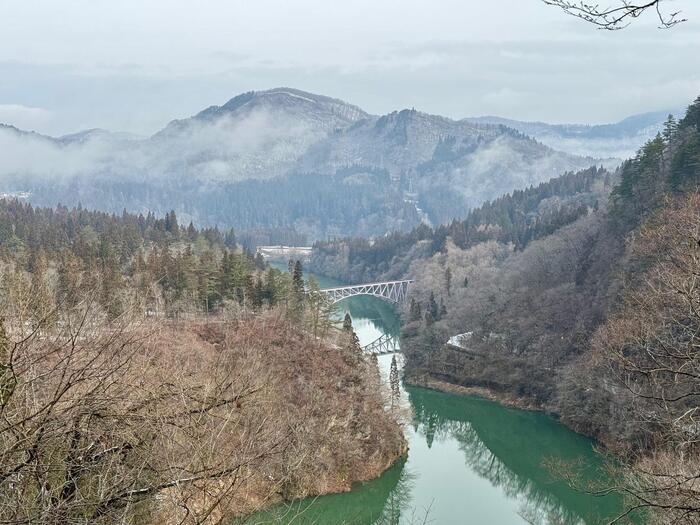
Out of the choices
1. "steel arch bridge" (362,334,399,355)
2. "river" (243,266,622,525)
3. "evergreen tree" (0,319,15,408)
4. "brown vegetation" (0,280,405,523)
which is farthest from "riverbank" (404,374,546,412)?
"evergreen tree" (0,319,15,408)

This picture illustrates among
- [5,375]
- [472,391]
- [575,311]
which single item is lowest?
[472,391]

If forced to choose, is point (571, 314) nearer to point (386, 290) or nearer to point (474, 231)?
point (386, 290)

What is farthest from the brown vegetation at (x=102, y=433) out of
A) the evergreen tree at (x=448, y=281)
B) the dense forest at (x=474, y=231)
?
the dense forest at (x=474, y=231)

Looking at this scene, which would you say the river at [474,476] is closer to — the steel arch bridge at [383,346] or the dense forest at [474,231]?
the steel arch bridge at [383,346]

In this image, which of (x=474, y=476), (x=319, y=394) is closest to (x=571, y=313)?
(x=474, y=476)

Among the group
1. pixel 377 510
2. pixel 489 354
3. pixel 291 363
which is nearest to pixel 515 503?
pixel 377 510

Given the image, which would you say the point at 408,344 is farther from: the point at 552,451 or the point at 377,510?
the point at 377,510
